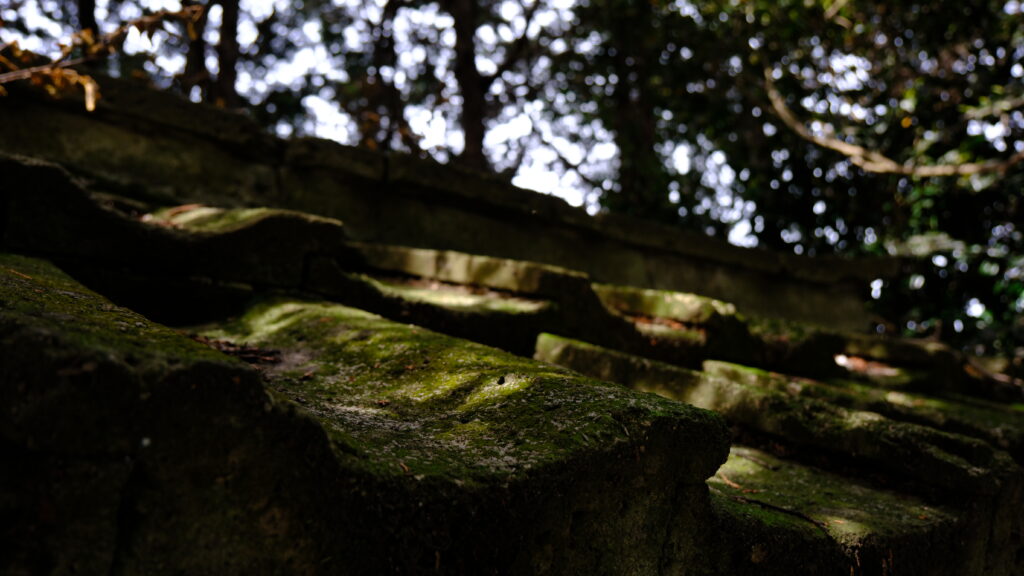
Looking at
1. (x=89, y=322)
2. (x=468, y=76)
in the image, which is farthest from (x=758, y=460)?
(x=468, y=76)

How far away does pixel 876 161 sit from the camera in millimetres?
6391

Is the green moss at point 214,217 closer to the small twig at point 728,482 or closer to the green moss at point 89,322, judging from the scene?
the green moss at point 89,322

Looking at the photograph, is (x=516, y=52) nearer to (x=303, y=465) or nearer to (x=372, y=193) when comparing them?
(x=372, y=193)

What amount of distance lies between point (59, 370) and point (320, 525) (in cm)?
41

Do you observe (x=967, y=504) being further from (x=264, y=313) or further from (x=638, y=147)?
(x=638, y=147)

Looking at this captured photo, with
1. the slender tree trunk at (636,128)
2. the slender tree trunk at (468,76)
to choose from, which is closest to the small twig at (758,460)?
the slender tree trunk at (636,128)

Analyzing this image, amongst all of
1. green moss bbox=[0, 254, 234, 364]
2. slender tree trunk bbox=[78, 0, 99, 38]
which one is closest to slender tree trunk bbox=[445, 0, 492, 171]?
slender tree trunk bbox=[78, 0, 99, 38]

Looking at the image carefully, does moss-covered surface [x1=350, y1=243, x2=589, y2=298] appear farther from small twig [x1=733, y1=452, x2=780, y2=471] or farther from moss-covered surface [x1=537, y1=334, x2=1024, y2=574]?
small twig [x1=733, y1=452, x2=780, y2=471]

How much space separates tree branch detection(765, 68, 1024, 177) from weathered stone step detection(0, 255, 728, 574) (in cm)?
535

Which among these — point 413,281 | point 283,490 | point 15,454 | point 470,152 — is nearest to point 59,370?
point 15,454

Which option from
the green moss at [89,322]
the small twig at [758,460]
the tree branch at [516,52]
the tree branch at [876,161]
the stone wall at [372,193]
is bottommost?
the small twig at [758,460]

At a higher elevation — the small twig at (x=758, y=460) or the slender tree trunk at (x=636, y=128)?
the slender tree trunk at (x=636, y=128)

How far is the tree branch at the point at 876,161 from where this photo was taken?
17.4 ft

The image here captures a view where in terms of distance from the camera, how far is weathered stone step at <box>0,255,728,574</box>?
2.65 ft
